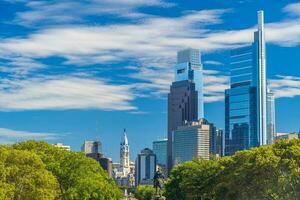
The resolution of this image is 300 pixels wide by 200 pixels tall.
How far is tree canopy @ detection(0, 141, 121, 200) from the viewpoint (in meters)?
74.1

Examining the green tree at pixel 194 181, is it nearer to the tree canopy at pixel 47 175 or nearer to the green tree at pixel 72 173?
the green tree at pixel 72 173

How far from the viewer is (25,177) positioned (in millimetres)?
75125

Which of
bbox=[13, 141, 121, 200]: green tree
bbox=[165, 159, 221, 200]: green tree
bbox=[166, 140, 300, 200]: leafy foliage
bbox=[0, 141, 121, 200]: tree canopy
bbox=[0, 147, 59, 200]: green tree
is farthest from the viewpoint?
bbox=[165, 159, 221, 200]: green tree

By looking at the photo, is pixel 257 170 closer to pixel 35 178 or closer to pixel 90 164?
pixel 35 178

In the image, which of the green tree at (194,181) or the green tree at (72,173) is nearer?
the green tree at (72,173)

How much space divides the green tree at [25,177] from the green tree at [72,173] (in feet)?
27.5

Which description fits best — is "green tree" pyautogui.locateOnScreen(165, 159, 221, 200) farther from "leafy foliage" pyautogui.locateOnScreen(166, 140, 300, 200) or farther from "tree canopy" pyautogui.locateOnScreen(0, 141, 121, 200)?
"tree canopy" pyautogui.locateOnScreen(0, 141, 121, 200)

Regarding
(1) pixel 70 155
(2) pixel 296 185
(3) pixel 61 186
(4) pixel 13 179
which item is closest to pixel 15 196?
(4) pixel 13 179

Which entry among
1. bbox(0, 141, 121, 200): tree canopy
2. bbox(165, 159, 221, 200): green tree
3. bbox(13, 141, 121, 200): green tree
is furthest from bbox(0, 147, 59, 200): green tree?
bbox(165, 159, 221, 200): green tree

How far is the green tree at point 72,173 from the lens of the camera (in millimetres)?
86250

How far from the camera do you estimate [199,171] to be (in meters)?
108

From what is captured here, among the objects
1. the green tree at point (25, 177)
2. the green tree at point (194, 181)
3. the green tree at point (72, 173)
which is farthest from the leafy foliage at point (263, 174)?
the green tree at point (25, 177)

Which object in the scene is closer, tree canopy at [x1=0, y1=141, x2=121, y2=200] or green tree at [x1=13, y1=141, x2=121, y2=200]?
tree canopy at [x1=0, y1=141, x2=121, y2=200]

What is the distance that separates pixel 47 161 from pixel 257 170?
32.7 m
